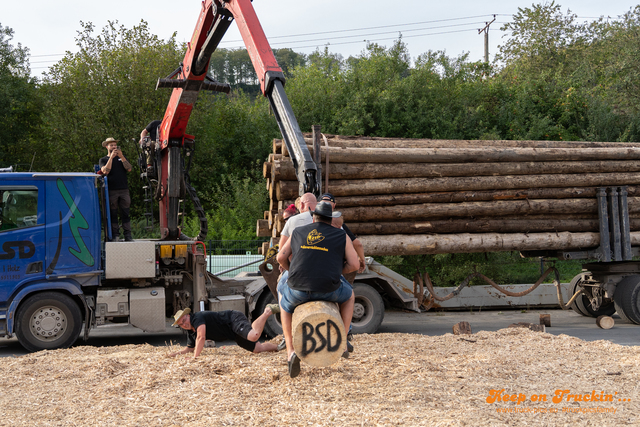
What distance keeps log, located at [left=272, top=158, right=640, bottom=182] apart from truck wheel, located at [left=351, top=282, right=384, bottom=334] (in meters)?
2.09

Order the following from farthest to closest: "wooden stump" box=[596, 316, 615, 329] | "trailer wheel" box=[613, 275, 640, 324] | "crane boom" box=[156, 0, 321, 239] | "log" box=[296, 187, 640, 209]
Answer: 1. "trailer wheel" box=[613, 275, 640, 324]
2. "wooden stump" box=[596, 316, 615, 329]
3. "log" box=[296, 187, 640, 209]
4. "crane boom" box=[156, 0, 321, 239]

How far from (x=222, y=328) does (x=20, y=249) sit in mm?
3884

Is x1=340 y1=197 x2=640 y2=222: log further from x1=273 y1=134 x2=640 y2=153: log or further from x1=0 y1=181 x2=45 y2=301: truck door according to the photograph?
x1=0 y1=181 x2=45 y2=301: truck door

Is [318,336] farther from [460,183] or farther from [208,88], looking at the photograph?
[460,183]

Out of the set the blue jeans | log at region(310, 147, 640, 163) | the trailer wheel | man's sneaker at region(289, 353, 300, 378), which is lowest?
the trailer wheel

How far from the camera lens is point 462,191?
434 inches

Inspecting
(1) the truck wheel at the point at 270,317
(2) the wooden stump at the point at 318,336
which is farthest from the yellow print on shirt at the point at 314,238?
(1) the truck wheel at the point at 270,317

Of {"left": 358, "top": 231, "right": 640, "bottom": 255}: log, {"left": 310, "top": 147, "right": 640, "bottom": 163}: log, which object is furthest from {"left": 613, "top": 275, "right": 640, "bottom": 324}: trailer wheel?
{"left": 310, "top": 147, "right": 640, "bottom": 163}: log

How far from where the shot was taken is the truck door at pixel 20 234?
870cm

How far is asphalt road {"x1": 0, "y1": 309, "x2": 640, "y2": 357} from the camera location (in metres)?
10.2

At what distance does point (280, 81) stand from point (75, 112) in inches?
642

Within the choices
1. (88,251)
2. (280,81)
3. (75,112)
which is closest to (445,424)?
(280,81)

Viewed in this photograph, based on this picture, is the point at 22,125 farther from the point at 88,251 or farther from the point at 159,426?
the point at 159,426

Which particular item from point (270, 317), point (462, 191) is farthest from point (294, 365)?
point (462, 191)
